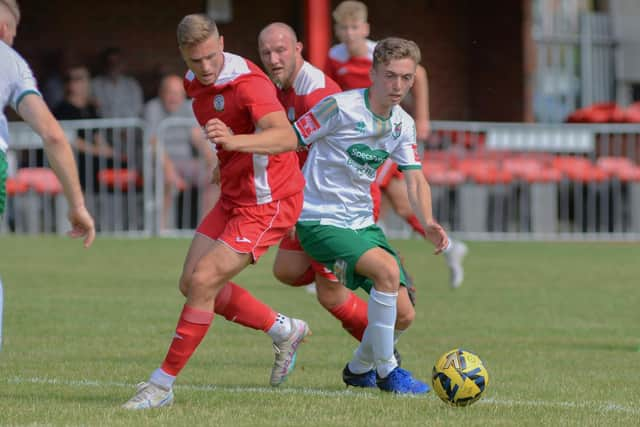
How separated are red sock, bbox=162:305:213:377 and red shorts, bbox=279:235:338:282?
1.00 metres

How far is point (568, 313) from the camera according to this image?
11203 millimetres

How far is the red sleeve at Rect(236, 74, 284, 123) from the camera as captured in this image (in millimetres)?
6746

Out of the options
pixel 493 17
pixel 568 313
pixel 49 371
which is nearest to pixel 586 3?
pixel 493 17

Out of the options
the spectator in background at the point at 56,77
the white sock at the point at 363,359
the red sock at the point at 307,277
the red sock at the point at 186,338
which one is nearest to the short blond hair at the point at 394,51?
→ the red sock at the point at 307,277

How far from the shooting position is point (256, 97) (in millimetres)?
6789

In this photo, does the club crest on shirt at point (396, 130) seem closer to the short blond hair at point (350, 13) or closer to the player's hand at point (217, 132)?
the player's hand at point (217, 132)

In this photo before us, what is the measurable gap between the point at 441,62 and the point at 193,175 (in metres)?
8.85

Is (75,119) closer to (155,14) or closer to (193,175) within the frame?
(193,175)

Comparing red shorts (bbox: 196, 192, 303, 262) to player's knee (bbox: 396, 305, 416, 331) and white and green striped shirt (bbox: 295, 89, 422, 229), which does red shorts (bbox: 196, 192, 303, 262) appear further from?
player's knee (bbox: 396, 305, 416, 331)

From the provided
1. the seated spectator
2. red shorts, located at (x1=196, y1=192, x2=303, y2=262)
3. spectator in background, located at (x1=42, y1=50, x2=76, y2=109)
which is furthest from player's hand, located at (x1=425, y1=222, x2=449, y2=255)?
spectator in background, located at (x1=42, y1=50, x2=76, y2=109)

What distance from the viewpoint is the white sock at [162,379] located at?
655 cm

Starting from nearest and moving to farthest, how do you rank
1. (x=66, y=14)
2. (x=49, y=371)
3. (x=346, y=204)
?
(x=346, y=204) → (x=49, y=371) → (x=66, y=14)

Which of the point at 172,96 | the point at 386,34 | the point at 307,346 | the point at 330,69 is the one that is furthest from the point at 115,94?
the point at 307,346

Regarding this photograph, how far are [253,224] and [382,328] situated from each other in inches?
31.8
